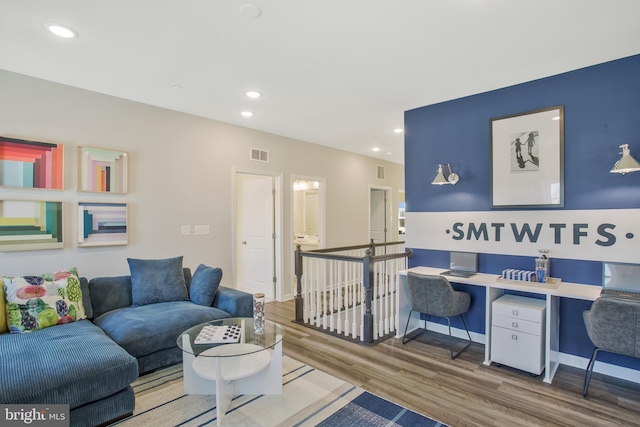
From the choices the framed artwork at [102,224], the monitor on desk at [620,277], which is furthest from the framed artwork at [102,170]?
the monitor on desk at [620,277]

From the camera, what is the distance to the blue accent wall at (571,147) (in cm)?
279

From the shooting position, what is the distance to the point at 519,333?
112 inches

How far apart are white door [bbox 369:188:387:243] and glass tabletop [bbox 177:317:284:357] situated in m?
5.32

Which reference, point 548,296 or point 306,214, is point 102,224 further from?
point 306,214

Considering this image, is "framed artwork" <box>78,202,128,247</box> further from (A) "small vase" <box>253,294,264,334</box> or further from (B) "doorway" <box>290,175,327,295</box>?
(B) "doorway" <box>290,175,327,295</box>

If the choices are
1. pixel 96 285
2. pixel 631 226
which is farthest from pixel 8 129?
pixel 631 226

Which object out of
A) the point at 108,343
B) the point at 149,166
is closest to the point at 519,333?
the point at 108,343

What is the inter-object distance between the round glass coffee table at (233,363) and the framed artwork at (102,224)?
5.54 feet

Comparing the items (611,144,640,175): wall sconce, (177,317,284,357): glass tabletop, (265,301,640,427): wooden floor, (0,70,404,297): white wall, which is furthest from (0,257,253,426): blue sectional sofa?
(611,144,640,175): wall sconce

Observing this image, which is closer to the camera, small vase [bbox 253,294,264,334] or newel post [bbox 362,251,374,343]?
small vase [bbox 253,294,264,334]

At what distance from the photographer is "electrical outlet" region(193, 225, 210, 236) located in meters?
4.24

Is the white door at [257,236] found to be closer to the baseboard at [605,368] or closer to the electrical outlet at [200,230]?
the electrical outlet at [200,230]

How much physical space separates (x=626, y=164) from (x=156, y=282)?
4329 mm

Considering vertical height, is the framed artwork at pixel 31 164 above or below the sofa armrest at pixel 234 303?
above
